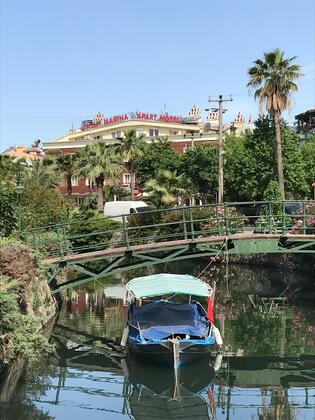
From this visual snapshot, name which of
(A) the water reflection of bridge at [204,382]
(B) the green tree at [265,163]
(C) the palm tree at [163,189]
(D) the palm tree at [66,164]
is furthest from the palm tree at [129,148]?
(A) the water reflection of bridge at [204,382]

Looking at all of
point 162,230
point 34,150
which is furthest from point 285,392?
point 34,150

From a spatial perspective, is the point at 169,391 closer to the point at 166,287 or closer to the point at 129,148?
the point at 166,287

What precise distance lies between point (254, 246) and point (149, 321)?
573 centimetres

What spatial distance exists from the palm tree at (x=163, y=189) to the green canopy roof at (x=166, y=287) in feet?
89.6

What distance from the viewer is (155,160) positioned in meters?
63.8

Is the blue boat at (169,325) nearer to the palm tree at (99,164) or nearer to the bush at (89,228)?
the bush at (89,228)

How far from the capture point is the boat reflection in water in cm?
1330

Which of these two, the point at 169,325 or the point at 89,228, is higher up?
the point at 89,228

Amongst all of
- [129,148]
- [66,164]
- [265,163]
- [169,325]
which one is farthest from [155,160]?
[169,325]

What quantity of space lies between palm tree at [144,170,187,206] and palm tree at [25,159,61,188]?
9.74 m

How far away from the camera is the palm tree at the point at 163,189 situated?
154 ft

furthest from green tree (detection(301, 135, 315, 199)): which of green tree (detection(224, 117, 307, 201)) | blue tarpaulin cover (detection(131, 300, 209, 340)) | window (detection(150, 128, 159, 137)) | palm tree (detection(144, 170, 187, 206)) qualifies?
blue tarpaulin cover (detection(131, 300, 209, 340))

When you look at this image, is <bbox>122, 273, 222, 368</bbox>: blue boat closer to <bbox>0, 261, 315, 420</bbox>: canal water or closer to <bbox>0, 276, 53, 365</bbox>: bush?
<bbox>0, 261, 315, 420</bbox>: canal water

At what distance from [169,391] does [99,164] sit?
4287 centimetres
